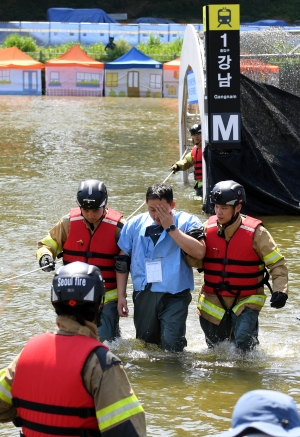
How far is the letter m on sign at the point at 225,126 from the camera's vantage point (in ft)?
40.6

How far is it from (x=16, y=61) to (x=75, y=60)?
248cm

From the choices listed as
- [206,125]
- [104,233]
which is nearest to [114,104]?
[206,125]

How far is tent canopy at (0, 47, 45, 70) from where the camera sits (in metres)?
36.0

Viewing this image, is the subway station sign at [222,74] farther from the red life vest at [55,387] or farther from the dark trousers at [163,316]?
the red life vest at [55,387]

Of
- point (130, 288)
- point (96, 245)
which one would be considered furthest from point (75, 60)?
point (96, 245)

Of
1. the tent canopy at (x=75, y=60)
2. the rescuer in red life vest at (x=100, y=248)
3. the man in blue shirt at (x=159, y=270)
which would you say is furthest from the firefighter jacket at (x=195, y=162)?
the tent canopy at (x=75, y=60)

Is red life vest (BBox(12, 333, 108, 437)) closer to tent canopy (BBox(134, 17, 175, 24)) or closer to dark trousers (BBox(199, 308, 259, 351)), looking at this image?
Answer: dark trousers (BBox(199, 308, 259, 351))

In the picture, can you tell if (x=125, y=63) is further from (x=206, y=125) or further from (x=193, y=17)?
(x=193, y=17)

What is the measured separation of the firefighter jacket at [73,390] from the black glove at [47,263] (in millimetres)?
3173

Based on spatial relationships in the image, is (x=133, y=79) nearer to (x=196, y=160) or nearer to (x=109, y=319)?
(x=196, y=160)

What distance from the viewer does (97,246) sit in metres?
6.86

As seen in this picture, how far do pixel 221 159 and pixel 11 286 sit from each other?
173 inches

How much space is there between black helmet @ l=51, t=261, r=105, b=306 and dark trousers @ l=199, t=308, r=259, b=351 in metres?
3.27

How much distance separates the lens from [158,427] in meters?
5.99
